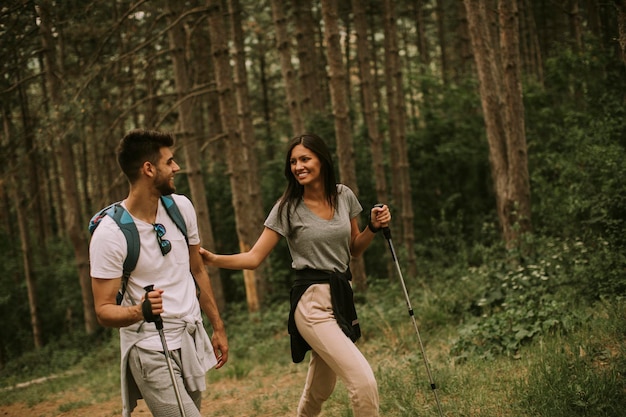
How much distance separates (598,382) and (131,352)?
356 centimetres

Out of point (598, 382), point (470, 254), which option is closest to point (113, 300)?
point (598, 382)

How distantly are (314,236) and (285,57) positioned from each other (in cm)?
986

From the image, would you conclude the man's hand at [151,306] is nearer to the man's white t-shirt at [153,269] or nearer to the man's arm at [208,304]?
the man's white t-shirt at [153,269]

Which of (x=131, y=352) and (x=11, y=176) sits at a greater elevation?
(x=11, y=176)

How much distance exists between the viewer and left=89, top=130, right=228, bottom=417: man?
3623 millimetres

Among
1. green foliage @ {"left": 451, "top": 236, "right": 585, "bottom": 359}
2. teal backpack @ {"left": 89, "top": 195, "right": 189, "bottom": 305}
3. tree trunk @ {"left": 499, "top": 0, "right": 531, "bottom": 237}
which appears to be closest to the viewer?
teal backpack @ {"left": 89, "top": 195, "right": 189, "bottom": 305}

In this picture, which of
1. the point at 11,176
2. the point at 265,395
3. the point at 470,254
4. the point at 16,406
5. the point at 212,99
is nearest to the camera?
the point at 265,395

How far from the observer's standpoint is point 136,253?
12.1 feet

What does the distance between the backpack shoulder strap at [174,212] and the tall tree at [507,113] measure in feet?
25.2

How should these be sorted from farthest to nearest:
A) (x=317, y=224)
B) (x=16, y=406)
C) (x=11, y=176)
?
(x=11, y=176)
(x=16, y=406)
(x=317, y=224)

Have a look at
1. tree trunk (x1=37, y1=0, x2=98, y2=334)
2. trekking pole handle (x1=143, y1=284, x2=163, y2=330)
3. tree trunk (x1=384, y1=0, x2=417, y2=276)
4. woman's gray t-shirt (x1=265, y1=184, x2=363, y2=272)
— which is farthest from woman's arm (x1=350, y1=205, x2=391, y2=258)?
tree trunk (x1=384, y1=0, x2=417, y2=276)

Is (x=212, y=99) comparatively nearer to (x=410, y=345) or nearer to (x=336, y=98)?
(x=336, y=98)

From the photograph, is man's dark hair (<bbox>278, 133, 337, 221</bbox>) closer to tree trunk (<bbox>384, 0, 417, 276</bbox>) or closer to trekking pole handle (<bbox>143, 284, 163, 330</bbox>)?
trekking pole handle (<bbox>143, 284, 163, 330</bbox>)

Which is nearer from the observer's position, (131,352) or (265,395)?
(131,352)
